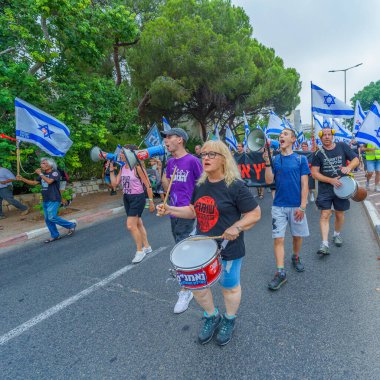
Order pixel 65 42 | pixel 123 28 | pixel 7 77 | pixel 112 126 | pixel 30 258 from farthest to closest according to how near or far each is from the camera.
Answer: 1. pixel 112 126
2. pixel 123 28
3. pixel 65 42
4. pixel 7 77
5. pixel 30 258

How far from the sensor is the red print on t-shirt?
2158mm

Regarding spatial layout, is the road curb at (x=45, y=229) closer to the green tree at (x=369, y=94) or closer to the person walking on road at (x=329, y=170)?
the person walking on road at (x=329, y=170)

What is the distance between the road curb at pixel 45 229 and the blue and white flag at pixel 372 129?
6.68m

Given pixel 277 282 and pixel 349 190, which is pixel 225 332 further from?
pixel 349 190

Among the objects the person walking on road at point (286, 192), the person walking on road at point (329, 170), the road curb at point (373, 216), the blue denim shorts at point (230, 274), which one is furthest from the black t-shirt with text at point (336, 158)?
the blue denim shorts at point (230, 274)

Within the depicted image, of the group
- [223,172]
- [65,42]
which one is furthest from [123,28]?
[223,172]

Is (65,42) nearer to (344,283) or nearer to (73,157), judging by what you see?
(73,157)

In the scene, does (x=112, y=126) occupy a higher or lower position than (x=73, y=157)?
higher

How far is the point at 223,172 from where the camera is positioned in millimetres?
2184

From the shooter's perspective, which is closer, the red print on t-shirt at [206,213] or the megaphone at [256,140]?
the red print on t-shirt at [206,213]

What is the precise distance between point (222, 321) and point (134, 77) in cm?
1614

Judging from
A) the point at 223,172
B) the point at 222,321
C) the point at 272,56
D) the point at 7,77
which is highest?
the point at 272,56

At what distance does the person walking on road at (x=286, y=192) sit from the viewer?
3264 millimetres

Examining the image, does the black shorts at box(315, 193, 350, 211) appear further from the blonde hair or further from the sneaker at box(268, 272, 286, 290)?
the blonde hair
